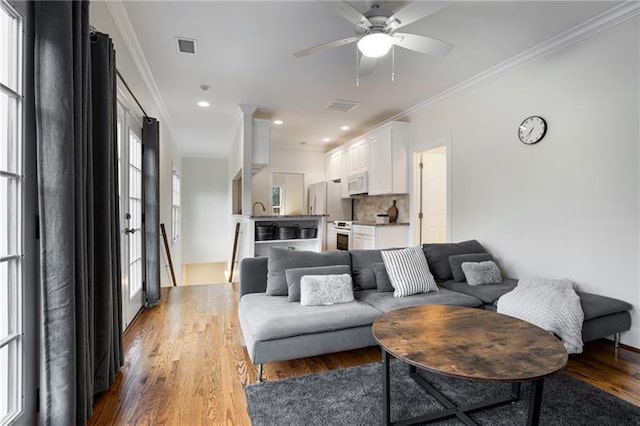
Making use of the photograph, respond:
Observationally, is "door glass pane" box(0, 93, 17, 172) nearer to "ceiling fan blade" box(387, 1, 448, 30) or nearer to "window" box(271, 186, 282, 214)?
"ceiling fan blade" box(387, 1, 448, 30)

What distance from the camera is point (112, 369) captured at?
83.4 inches

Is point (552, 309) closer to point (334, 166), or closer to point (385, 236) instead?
point (385, 236)

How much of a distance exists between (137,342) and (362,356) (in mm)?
2008

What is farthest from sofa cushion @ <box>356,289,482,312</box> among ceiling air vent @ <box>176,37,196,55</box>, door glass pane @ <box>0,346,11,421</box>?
ceiling air vent @ <box>176,37,196,55</box>

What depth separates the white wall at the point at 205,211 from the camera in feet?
28.7

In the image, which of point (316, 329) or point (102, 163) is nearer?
point (102, 163)

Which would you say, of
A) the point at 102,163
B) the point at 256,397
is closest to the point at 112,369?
the point at 256,397

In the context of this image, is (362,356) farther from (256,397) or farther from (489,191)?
(489,191)

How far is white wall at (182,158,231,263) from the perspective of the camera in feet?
28.7

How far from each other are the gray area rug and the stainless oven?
394cm

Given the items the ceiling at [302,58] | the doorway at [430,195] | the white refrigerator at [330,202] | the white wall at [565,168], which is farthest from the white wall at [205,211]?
the white wall at [565,168]

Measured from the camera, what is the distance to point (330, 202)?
7230 millimetres

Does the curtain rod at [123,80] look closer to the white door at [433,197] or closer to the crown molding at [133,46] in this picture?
the crown molding at [133,46]

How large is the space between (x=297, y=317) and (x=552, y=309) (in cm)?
191
